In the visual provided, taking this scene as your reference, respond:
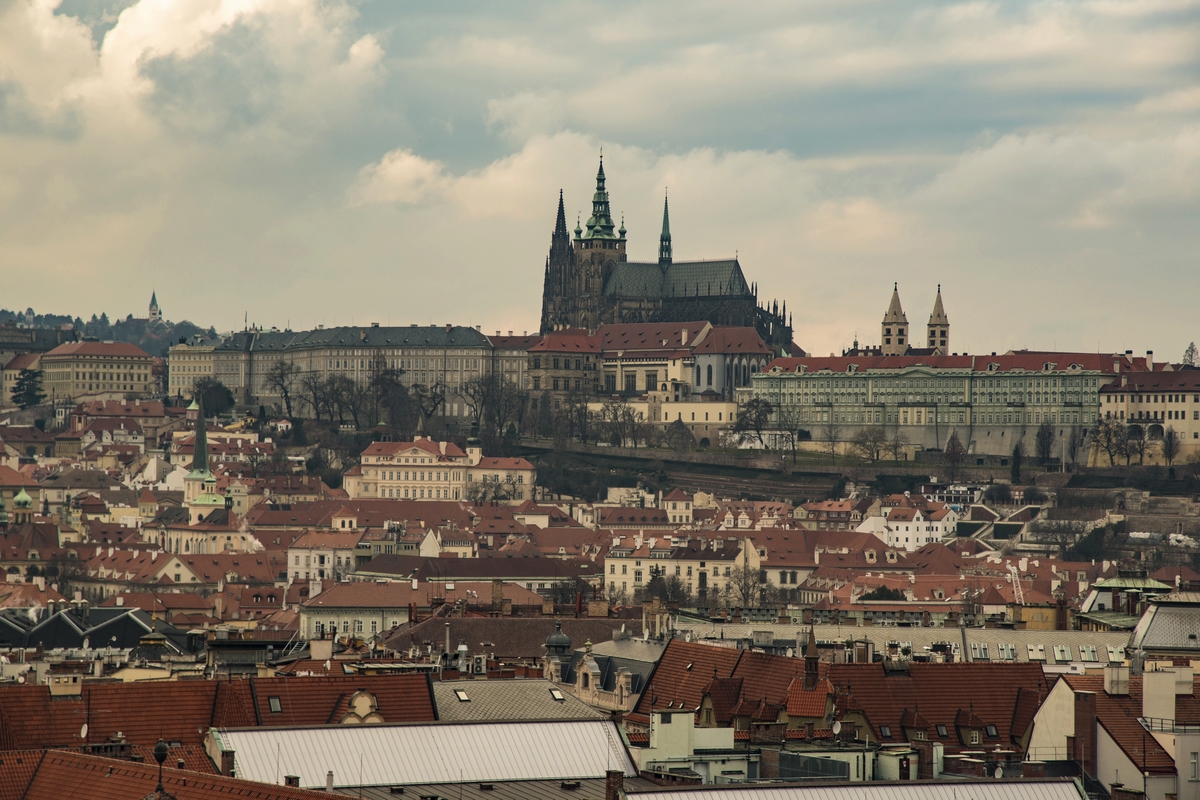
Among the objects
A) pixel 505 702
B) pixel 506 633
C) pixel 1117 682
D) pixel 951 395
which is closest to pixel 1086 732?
pixel 1117 682

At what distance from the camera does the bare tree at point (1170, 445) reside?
16650 centimetres

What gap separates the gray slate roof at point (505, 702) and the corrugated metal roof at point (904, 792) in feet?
19.7

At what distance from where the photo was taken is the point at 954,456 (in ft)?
555

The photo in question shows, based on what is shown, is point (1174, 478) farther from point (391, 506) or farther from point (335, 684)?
point (335, 684)

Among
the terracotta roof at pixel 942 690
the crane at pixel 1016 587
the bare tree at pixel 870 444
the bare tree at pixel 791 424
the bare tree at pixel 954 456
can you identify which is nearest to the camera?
the terracotta roof at pixel 942 690

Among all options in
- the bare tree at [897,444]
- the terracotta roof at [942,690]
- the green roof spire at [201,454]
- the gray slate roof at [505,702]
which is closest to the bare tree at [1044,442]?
the bare tree at [897,444]

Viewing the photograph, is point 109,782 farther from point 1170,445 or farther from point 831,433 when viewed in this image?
point 831,433

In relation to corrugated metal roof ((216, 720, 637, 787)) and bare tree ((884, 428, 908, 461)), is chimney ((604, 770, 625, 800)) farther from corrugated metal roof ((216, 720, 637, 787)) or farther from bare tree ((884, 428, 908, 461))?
bare tree ((884, 428, 908, 461))

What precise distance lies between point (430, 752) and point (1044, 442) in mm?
144718

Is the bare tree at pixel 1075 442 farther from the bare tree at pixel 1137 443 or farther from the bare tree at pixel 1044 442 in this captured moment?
the bare tree at pixel 1137 443

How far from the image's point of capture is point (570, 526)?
15100 centimetres

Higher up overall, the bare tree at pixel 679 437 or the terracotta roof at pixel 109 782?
the terracotta roof at pixel 109 782

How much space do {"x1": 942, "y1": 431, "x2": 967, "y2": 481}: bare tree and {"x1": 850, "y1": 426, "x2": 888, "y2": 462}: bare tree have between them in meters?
4.49

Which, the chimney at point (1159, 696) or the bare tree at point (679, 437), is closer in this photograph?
the chimney at point (1159, 696)
